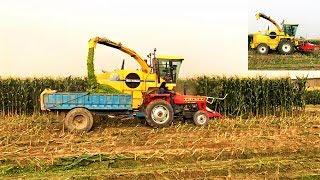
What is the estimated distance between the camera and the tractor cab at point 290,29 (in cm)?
2416

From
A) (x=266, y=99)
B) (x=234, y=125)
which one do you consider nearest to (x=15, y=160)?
(x=234, y=125)

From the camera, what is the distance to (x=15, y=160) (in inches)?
353

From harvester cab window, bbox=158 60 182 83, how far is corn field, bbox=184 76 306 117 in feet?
12.5

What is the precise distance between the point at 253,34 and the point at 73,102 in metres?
13.7

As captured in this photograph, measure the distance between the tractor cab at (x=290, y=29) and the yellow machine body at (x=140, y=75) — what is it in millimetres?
11957

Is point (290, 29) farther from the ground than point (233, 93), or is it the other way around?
point (290, 29)

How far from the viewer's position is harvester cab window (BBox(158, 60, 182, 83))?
45.4ft

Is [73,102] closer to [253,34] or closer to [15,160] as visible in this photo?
[15,160]

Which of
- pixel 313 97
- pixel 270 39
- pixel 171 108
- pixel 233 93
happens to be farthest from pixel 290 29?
pixel 171 108

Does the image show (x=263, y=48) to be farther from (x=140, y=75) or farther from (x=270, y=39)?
(x=140, y=75)

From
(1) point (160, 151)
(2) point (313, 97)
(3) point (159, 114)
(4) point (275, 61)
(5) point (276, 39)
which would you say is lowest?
(1) point (160, 151)

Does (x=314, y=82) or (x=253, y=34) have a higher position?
(x=253, y=34)

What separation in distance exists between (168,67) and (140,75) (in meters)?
0.86

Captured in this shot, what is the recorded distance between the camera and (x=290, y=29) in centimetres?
2427
